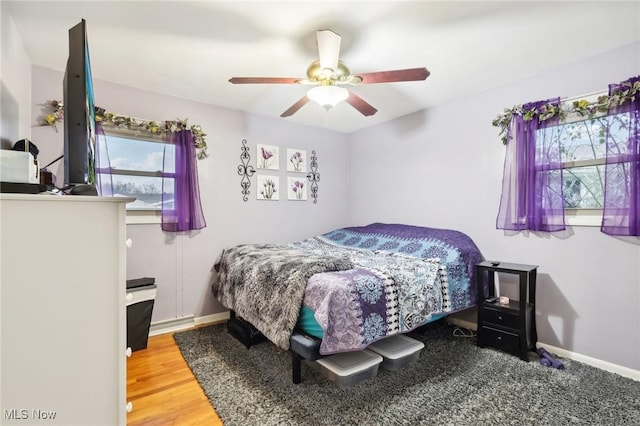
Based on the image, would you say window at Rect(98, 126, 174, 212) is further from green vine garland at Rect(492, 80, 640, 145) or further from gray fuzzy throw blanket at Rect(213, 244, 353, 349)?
green vine garland at Rect(492, 80, 640, 145)

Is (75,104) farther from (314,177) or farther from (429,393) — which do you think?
(314,177)

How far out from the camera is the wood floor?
166 centimetres

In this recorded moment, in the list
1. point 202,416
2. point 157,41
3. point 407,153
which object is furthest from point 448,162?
point 202,416

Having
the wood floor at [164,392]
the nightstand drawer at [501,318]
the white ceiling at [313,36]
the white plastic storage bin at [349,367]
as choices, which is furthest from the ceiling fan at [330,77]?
the wood floor at [164,392]

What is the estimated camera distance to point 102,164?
2.66 meters

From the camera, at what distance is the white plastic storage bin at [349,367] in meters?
1.83

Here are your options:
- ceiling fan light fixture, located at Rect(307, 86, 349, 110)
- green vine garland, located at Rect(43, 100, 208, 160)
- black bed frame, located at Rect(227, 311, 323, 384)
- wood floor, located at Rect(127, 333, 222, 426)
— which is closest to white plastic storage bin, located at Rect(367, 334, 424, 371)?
black bed frame, located at Rect(227, 311, 323, 384)

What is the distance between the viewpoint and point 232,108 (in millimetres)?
3402

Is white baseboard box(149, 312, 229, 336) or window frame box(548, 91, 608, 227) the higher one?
window frame box(548, 91, 608, 227)

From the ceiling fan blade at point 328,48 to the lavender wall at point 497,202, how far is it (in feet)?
5.80

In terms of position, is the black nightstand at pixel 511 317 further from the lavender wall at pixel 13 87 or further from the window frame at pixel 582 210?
the lavender wall at pixel 13 87

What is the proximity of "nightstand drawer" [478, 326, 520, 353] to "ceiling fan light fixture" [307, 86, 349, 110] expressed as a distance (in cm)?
226

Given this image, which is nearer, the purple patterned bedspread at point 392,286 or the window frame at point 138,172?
the purple patterned bedspread at point 392,286

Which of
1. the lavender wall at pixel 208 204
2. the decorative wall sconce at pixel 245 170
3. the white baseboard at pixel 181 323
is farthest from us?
the decorative wall sconce at pixel 245 170
